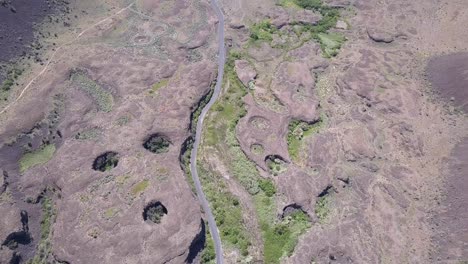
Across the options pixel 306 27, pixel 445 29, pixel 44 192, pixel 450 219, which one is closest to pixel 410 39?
pixel 445 29

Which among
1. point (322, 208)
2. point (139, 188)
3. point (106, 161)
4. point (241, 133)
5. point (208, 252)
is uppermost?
point (106, 161)

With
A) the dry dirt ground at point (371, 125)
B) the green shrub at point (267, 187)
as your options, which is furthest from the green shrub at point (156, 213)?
the green shrub at point (267, 187)

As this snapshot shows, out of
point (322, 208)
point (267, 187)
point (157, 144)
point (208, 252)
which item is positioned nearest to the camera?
point (208, 252)

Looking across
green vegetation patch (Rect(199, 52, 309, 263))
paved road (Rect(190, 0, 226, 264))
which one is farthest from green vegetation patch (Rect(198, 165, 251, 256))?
paved road (Rect(190, 0, 226, 264))

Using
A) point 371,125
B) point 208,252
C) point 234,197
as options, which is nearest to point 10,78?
point 234,197

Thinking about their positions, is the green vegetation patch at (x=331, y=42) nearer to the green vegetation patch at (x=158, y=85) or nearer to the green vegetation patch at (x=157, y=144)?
the green vegetation patch at (x=158, y=85)

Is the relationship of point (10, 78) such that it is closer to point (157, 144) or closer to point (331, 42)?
point (157, 144)
